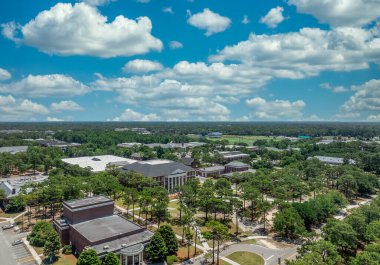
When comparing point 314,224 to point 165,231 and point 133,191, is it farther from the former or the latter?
point 133,191

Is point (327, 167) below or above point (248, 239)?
above

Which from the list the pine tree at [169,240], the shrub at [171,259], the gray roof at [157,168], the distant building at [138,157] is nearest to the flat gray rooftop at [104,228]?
the pine tree at [169,240]

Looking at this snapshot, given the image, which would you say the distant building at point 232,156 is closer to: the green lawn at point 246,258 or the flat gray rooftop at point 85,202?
the flat gray rooftop at point 85,202

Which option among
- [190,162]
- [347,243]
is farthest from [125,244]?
[190,162]

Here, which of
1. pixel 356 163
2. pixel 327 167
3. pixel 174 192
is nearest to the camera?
pixel 174 192

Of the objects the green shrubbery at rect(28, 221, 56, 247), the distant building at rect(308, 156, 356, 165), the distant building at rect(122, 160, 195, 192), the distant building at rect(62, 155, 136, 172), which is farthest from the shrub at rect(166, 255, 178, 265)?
the distant building at rect(308, 156, 356, 165)

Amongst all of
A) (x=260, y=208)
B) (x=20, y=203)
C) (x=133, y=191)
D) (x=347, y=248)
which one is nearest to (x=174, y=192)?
(x=133, y=191)

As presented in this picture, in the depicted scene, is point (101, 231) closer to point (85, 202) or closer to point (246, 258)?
point (85, 202)

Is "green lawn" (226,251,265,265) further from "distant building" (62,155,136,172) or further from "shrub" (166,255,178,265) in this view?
"distant building" (62,155,136,172)
